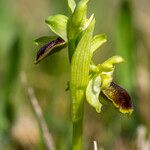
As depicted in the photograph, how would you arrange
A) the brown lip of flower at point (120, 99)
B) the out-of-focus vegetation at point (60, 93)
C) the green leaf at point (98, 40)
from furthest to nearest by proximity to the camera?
1. the out-of-focus vegetation at point (60, 93)
2. the green leaf at point (98, 40)
3. the brown lip of flower at point (120, 99)

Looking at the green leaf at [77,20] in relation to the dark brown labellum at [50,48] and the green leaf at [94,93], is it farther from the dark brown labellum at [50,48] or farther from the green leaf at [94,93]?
the green leaf at [94,93]

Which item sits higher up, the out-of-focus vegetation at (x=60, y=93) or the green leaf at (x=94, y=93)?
the green leaf at (x=94, y=93)

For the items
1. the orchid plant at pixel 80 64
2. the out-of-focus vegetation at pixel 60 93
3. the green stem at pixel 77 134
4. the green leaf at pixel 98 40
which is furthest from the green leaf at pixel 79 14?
the out-of-focus vegetation at pixel 60 93

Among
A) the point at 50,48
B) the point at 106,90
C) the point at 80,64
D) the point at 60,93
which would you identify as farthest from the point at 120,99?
the point at 60,93

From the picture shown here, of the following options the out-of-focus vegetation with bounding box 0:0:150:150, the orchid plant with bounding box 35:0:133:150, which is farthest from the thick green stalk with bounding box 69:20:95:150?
the out-of-focus vegetation with bounding box 0:0:150:150

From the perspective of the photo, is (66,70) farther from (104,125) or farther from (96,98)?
(96,98)

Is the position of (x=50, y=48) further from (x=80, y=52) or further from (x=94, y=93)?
(x=94, y=93)

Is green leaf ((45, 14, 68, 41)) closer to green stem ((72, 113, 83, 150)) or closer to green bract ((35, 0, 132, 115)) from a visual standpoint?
green bract ((35, 0, 132, 115))
